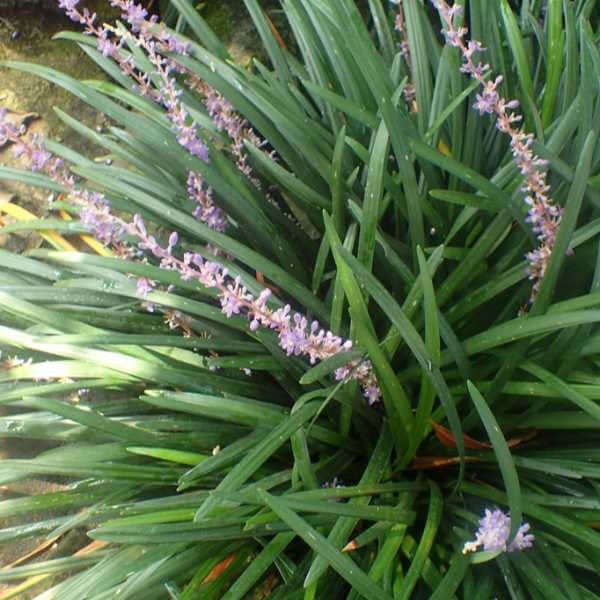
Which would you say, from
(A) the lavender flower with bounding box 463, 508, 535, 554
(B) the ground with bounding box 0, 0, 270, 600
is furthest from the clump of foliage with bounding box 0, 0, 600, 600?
(B) the ground with bounding box 0, 0, 270, 600

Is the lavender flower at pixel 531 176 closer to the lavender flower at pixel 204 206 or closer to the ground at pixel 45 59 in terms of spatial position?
the lavender flower at pixel 204 206

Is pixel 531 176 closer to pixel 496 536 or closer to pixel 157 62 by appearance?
pixel 496 536

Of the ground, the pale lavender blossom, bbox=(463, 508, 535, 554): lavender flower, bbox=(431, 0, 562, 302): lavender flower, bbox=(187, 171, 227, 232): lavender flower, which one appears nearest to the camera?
bbox=(463, 508, 535, 554): lavender flower

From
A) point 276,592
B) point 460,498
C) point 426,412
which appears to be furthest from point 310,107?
point 276,592

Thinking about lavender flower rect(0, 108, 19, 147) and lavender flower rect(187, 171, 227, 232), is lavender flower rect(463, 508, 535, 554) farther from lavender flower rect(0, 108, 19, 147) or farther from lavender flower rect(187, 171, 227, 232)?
lavender flower rect(0, 108, 19, 147)

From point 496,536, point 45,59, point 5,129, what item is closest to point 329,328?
point 496,536

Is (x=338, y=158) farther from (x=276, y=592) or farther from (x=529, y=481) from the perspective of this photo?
(x=276, y=592)

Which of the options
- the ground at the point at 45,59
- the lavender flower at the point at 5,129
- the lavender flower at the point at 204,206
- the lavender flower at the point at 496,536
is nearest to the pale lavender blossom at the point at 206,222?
the lavender flower at the point at 204,206

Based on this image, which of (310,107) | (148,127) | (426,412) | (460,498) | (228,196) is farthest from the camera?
(310,107)
